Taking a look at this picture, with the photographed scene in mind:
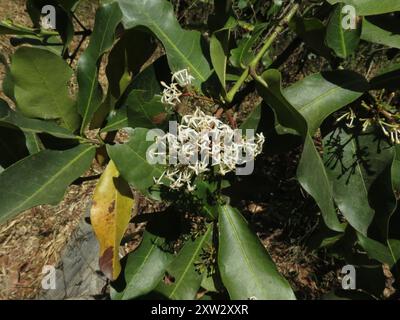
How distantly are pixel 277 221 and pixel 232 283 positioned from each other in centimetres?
167

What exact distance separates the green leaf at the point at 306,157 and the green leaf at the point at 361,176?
0.61 ft

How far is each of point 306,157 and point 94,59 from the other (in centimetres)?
60

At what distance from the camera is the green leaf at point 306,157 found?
821 millimetres

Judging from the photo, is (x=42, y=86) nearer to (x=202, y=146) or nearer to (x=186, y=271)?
(x=202, y=146)

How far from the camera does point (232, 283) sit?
3.52 ft

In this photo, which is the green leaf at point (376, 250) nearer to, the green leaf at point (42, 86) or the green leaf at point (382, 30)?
the green leaf at point (382, 30)

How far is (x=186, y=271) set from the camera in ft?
4.11

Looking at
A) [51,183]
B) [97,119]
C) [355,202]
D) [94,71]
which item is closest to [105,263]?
[51,183]

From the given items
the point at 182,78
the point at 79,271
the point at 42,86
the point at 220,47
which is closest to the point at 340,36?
the point at 220,47

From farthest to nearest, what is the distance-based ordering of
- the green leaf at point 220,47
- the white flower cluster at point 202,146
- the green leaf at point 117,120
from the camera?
the green leaf at point 117,120
the green leaf at point 220,47
the white flower cluster at point 202,146

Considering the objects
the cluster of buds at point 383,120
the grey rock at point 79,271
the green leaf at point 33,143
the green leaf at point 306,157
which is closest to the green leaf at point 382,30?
the cluster of buds at point 383,120

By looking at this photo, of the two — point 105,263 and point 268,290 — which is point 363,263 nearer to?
point 268,290

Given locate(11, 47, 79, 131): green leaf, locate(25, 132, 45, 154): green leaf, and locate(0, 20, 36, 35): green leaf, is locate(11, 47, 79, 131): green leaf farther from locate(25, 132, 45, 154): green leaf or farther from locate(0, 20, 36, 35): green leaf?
locate(0, 20, 36, 35): green leaf

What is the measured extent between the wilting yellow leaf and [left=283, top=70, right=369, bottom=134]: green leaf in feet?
1.53
